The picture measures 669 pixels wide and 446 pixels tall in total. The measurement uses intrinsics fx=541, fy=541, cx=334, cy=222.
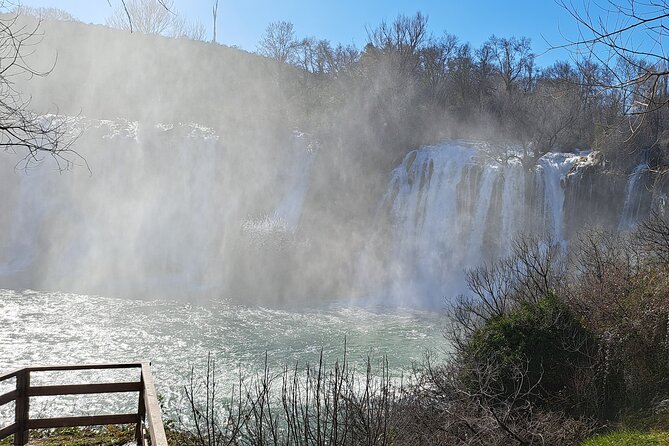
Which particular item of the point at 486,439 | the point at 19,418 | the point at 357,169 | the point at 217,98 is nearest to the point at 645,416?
the point at 486,439

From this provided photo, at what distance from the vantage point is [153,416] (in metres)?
4.59

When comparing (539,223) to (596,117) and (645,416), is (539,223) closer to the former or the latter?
(596,117)

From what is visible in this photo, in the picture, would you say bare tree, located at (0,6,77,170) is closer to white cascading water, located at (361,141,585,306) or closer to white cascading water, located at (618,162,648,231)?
white cascading water, located at (361,141,585,306)

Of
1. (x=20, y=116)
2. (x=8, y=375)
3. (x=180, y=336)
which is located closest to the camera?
(x=20, y=116)

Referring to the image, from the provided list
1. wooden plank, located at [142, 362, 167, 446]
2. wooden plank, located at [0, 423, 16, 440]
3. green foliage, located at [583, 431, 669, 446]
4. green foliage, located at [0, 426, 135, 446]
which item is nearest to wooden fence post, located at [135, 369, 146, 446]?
wooden plank, located at [142, 362, 167, 446]

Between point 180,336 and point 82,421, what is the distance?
488 inches

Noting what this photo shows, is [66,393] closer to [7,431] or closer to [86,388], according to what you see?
[86,388]

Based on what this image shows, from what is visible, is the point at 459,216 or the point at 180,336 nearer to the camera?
the point at 180,336

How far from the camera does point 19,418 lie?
673 cm

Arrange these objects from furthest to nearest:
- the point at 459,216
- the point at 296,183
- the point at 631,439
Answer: the point at 296,183
the point at 459,216
the point at 631,439

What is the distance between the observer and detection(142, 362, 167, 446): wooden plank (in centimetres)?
412

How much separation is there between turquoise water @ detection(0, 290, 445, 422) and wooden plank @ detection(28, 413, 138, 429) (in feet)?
18.1

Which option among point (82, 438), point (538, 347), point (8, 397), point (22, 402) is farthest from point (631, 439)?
point (8, 397)

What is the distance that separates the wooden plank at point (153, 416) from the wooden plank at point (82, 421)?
105cm
